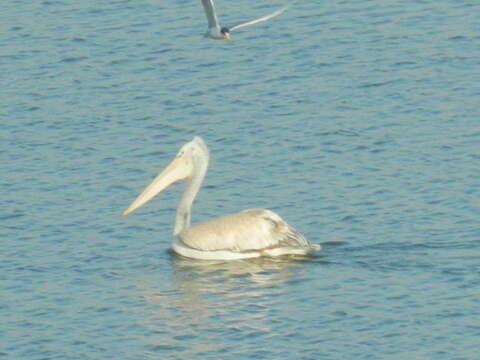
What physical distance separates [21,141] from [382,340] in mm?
8085

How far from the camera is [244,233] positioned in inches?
704

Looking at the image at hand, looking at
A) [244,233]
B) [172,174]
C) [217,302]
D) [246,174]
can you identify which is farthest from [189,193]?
[217,302]

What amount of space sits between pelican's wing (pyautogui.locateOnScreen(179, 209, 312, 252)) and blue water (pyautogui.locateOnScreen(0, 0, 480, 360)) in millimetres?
247

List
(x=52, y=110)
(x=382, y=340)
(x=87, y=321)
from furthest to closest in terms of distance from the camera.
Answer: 1. (x=52, y=110)
2. (x=87, y=321)
3. (x=382, y=340)

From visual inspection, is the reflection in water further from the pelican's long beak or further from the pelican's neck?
the pelican's long beak

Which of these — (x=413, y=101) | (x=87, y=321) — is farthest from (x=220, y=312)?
(x=413, y=101)

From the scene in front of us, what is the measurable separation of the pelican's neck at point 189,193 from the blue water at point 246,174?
32cm

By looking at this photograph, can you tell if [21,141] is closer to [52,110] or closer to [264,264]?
[52,110]

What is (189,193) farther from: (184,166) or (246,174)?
(246,174)

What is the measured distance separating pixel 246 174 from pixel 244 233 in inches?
88.6

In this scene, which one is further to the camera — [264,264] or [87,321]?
[264,264]

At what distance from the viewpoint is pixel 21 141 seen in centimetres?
2167

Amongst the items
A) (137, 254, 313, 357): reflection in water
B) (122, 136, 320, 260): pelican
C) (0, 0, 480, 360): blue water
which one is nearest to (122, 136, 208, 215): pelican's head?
(0, 0, 480, 360): blue water

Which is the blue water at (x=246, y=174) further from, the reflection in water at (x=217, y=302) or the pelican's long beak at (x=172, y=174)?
the pelican's long beak at (x=172, y=174)
